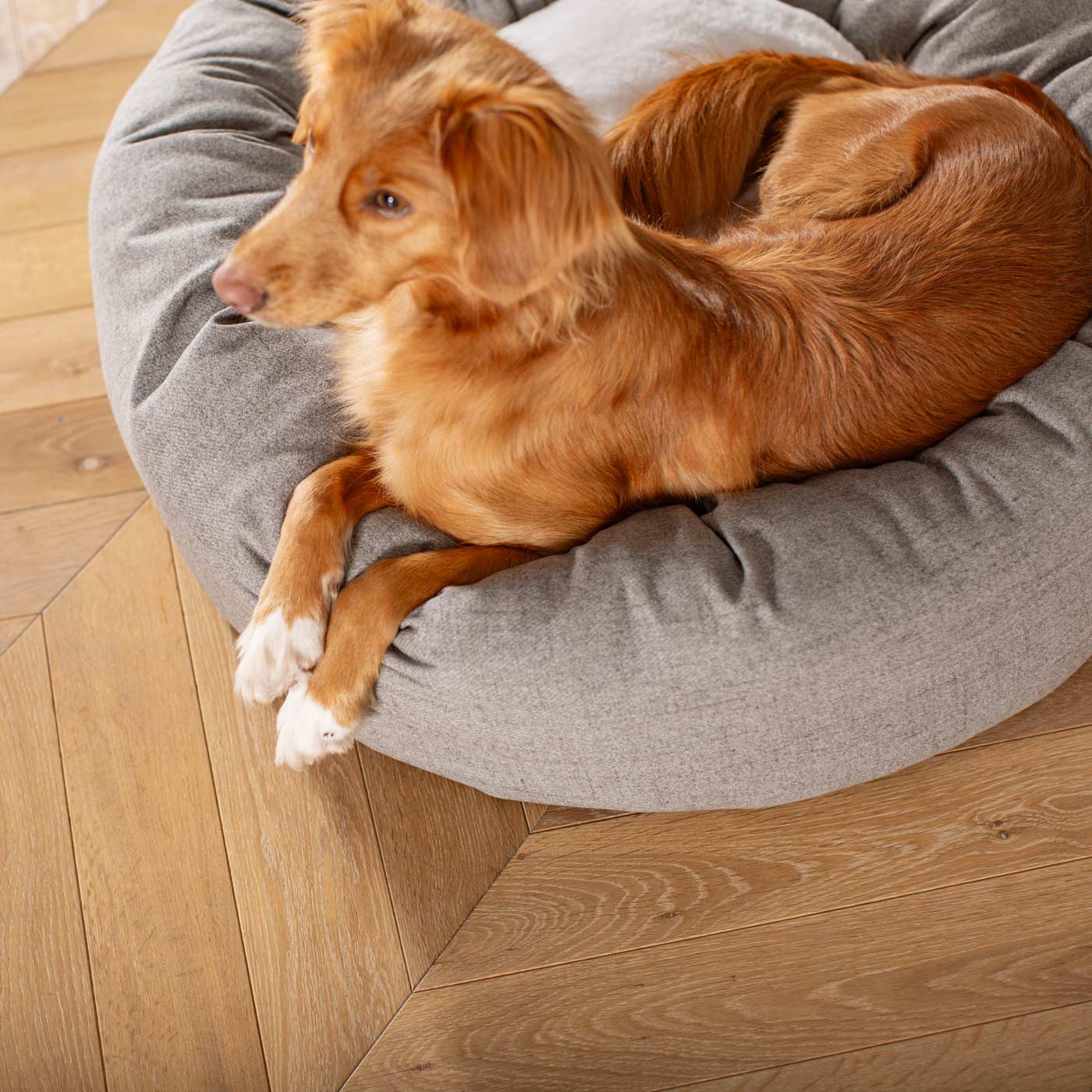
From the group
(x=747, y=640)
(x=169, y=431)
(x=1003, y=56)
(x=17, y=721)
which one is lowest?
(x=17, y=721)

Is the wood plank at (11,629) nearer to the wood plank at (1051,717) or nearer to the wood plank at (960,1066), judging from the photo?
the wood plank at (960,1066)

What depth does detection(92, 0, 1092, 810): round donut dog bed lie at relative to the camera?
1573mm

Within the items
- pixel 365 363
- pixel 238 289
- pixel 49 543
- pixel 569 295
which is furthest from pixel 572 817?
pixel 49 543

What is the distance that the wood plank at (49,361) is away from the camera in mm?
2518

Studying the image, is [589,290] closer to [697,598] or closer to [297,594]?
[697,598]

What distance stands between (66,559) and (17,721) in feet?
1.22

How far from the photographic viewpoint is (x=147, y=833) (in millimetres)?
1922

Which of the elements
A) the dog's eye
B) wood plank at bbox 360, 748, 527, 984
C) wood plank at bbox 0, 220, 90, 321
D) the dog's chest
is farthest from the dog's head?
wood plank at bbox 0, 220, 90, 321

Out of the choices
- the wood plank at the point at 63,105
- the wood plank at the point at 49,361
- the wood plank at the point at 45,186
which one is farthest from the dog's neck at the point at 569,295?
the wood plank at the point at 63,105

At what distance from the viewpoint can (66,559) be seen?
2.26 meters

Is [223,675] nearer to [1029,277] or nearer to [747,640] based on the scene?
[747,640]

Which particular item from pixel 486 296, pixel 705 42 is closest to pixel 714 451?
pixel 486 296

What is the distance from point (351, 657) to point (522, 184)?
0.74 metres

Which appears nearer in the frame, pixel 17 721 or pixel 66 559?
pixel 17 721
